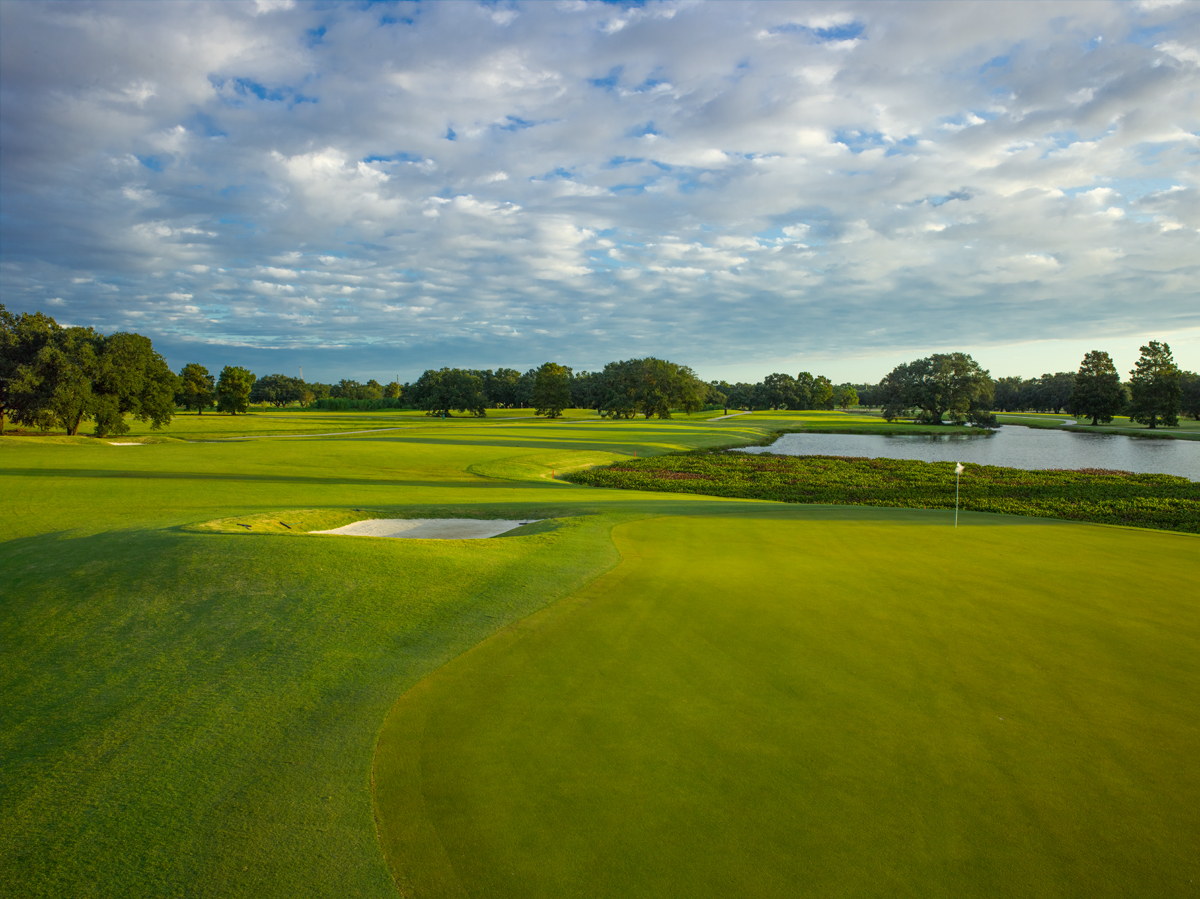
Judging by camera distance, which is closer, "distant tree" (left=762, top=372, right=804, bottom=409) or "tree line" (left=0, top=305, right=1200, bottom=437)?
"tree line" (left=0, top=305, right=1200, bottom=437)

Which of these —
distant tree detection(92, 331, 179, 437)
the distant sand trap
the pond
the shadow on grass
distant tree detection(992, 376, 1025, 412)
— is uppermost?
distant tree detection(992, 376, 1025, 412)

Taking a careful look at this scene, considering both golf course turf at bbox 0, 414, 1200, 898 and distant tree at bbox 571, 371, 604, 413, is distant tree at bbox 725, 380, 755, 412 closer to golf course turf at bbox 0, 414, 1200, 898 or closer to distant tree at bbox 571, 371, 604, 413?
distant tree at bbox 571, 371, 604, 413

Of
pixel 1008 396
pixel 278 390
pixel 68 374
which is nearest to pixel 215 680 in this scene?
pixel 68 374

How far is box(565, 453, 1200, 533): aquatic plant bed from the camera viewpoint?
21.9m

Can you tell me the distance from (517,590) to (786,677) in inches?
178

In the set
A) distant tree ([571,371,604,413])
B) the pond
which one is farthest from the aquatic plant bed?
distant tree ([571,371,604,413])

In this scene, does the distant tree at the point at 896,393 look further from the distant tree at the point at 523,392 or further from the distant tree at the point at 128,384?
the distant tree at the point at 128,384

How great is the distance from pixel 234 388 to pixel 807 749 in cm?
12193

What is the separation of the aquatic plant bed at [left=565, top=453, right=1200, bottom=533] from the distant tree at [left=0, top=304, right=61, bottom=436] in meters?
38.7

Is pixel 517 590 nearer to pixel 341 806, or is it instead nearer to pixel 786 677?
pixel 786 677

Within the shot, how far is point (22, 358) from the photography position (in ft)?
143

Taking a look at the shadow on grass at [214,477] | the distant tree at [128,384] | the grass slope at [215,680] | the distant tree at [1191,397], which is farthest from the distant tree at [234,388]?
the distant tree at [1191,397]

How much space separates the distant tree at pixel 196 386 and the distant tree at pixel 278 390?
222 ft

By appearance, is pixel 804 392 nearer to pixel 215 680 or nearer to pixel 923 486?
pixel 923 486
